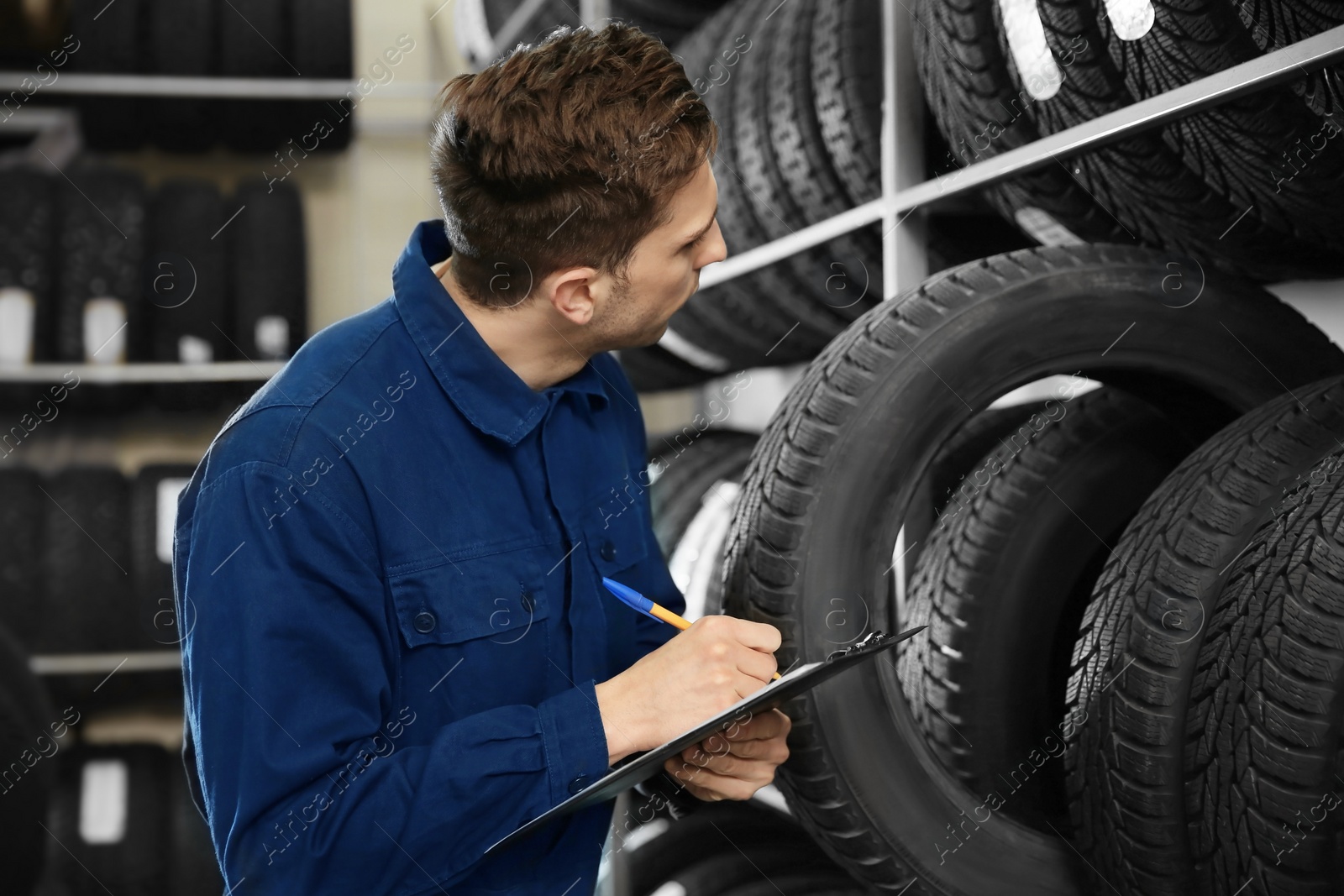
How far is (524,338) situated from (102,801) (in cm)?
246

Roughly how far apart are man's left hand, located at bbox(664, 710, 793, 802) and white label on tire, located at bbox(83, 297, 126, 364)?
2.66 m

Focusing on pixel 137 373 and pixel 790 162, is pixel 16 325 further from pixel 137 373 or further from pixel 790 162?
pixel 790 162

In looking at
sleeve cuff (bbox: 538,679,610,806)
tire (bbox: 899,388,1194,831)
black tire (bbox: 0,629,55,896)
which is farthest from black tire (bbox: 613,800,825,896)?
black tire (bbox: 0,629,55,896)

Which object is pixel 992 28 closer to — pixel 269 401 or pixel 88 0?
pixel 269 401

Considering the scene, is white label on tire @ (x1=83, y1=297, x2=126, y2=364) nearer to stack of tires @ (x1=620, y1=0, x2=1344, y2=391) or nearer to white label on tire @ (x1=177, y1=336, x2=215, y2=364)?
white label on tire @ (x1=177, y1=336, x2=215, y2=364)

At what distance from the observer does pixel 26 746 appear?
8.11ft

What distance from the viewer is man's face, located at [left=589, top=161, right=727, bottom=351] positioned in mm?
1036

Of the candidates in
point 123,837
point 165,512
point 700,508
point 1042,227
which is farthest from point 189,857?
point 1042,227

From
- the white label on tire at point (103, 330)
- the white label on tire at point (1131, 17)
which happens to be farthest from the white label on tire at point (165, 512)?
the white label on tire at point (1131, 17)

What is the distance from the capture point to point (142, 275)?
3115 millimetres

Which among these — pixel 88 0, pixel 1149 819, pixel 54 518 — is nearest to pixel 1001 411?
pixel 1149 819

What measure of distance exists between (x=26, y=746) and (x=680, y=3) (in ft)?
7.26

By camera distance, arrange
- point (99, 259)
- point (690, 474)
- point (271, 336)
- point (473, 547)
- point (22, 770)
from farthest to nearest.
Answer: point (271, 336), point (99, 259), point (22, 770), point (690, 474), point (473, 547)

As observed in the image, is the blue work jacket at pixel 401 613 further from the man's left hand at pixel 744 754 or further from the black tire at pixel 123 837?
the black tire at pixel 123 837
